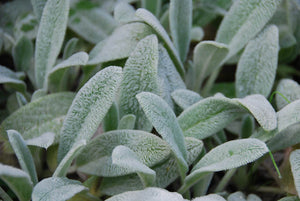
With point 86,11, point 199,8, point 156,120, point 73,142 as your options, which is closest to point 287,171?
point 156,120

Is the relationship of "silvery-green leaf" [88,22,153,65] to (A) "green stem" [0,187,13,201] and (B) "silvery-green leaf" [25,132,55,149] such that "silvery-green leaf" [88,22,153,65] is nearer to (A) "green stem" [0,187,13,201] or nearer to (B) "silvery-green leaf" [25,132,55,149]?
(B) "silvery-green leaf" [25,132,55,149]

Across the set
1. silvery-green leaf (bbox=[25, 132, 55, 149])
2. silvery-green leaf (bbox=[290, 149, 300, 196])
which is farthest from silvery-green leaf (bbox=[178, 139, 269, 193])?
silvery-green leaf (bbox=[25, 132, 55, 149])

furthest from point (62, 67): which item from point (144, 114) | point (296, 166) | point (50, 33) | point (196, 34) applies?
point (296, 166)

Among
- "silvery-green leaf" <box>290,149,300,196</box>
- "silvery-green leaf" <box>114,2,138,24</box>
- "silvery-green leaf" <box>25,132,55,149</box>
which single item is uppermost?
"silvery-green leaf" <box>114,2,138,24</box>

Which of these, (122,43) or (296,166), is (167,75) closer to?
(122,43)

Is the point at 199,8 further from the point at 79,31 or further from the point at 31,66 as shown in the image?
the point at 31,66

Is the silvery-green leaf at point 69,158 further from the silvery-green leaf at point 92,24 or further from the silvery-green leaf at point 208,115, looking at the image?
the silvery-green leaf at point 92,24
